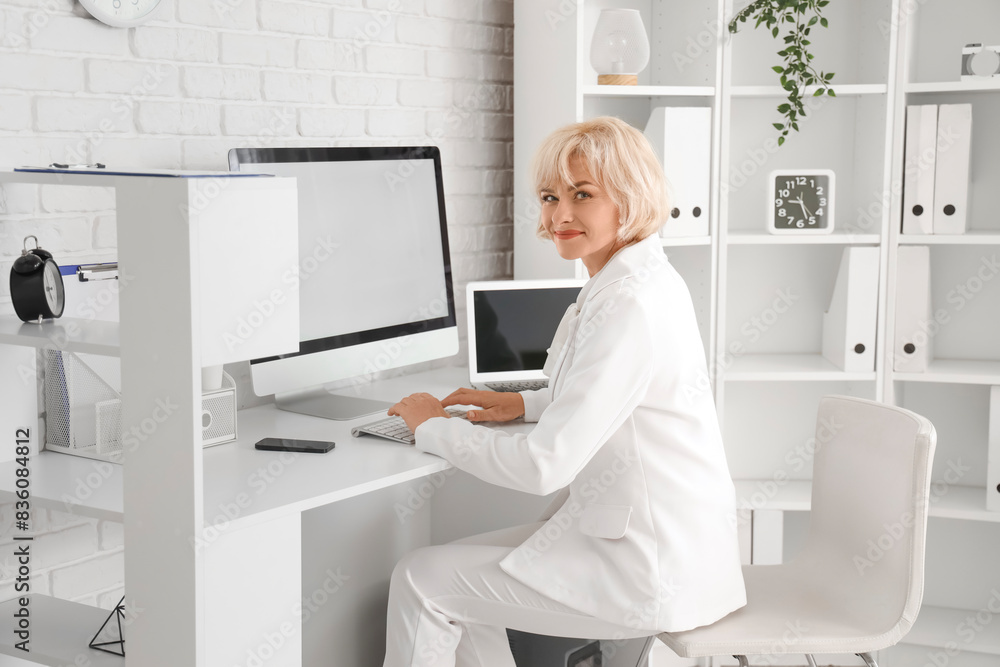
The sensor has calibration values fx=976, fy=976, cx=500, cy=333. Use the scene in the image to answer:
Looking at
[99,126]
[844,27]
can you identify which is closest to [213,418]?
[99,126]

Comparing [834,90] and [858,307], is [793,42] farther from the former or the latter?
[858,307]

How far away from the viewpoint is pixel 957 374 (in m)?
2.64

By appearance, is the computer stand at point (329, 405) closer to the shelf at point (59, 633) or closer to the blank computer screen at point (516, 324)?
the blank computer screen at point (516, 324)

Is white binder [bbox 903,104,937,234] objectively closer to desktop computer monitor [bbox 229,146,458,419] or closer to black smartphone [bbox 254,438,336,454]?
desktop computer monitor [bbox 229,146,458,419]

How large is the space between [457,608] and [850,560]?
30.4 inches

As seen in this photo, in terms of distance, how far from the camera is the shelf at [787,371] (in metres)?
2.68

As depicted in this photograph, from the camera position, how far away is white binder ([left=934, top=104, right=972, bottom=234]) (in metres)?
2.58

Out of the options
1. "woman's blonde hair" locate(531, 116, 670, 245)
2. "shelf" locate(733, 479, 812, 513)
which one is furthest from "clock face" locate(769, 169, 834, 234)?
"woman's blonde hair" locate(531, 116, 670, 245)

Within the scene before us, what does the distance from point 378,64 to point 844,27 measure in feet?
4.49

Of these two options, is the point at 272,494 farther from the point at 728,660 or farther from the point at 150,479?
the point at 728,660

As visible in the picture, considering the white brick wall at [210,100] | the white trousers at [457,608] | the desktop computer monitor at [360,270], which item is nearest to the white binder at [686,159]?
the white brick wall at [210,100]

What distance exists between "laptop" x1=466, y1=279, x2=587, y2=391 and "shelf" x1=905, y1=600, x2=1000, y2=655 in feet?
4.41

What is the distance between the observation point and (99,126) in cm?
184

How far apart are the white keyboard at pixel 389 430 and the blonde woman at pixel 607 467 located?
0.03 metres
